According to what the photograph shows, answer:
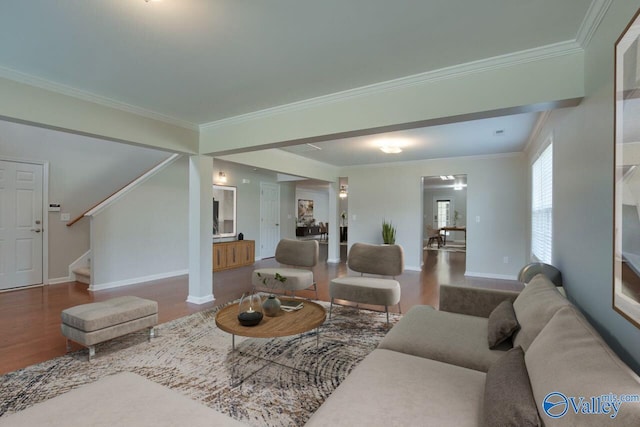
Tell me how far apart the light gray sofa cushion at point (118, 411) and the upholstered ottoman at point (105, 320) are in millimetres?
1326

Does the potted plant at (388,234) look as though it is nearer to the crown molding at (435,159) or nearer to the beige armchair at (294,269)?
the crown molding at (435,159)

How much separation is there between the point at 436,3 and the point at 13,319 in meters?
5.07

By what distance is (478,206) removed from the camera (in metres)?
6.06

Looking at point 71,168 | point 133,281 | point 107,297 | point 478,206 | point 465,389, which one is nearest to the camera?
point 465,389

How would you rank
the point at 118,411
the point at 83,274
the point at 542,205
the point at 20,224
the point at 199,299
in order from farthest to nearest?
the point at 83,274, the point at 20,224, the point at 199,299, the point at 542,205, the point at 118,411

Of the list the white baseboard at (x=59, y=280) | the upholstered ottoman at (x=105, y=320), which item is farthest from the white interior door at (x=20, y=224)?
the upholstered ottoman at (x=105, y=320)

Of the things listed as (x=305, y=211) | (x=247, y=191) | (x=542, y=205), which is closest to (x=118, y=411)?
(x=542, y=205)

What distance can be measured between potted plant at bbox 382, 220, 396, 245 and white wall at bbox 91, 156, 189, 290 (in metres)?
4.23

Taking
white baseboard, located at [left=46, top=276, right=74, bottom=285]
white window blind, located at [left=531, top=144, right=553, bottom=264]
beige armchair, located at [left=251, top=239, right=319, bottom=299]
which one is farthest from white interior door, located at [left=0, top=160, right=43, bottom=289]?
white window blind, located at [left=531, top=144, right=553, bottom=264]

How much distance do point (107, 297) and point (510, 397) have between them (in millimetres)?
5034

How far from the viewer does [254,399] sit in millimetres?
2006

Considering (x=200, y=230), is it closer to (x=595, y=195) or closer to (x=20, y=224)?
(x=20, y=224)

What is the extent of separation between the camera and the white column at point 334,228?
7.88 meters

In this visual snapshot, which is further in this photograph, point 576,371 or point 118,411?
point 118,411
